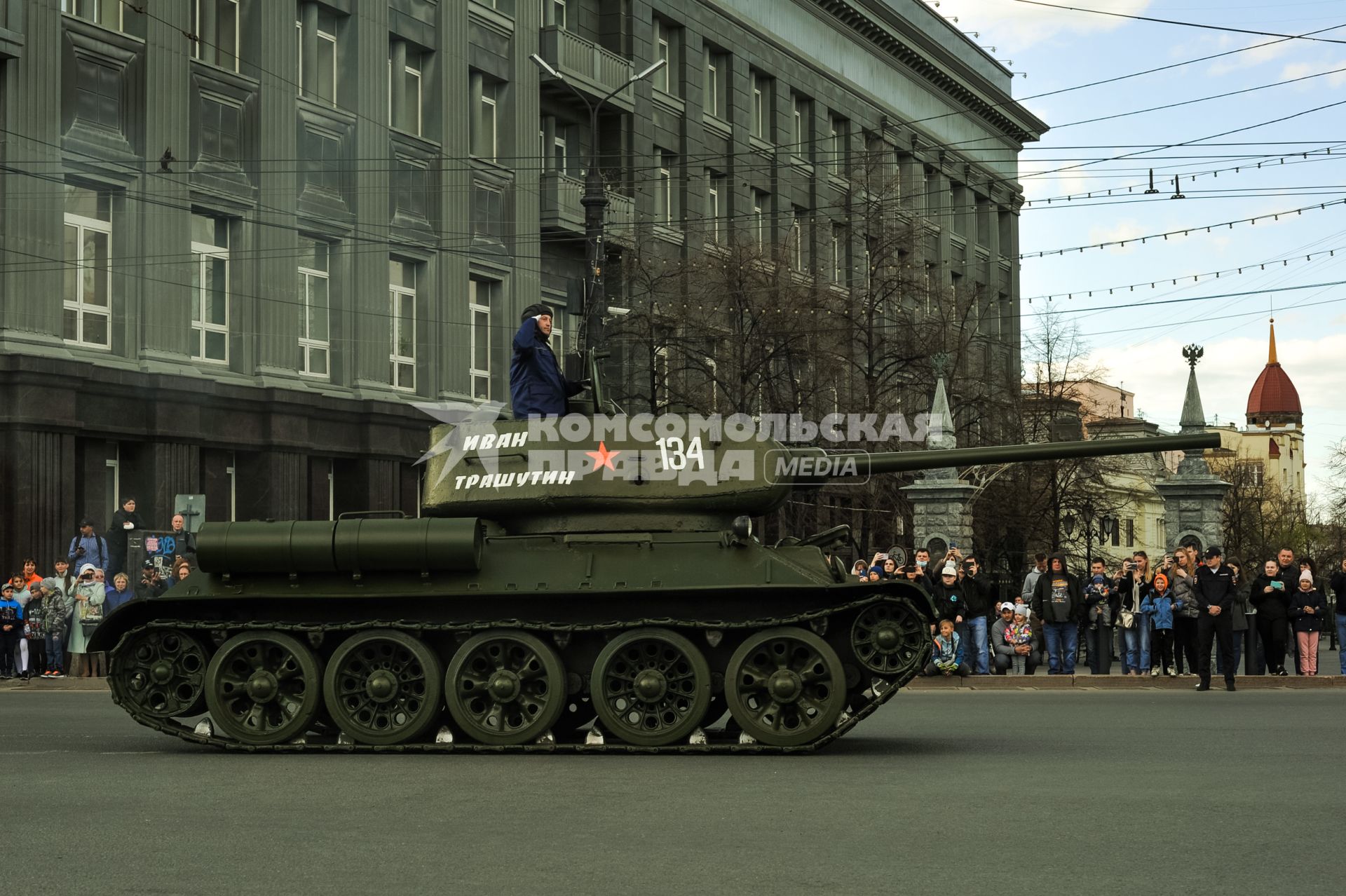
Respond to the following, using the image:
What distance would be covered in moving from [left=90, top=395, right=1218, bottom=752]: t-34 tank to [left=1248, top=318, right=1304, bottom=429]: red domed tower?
131 meters

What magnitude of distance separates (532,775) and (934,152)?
160 ft

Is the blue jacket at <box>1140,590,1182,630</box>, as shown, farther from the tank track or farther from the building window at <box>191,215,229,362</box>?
the building window at <box>191,215,229,362</box>

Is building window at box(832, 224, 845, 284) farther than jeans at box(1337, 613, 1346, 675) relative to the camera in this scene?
Yes

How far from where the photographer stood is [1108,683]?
2141 cm

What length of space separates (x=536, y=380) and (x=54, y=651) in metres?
11.6

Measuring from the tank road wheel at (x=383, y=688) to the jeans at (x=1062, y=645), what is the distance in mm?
10790

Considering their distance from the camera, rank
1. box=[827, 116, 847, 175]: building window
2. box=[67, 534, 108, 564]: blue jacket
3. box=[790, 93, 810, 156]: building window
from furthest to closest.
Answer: box=[827, 116, 847, 175]: building window, box=[790, 93, 810, 156]: building window, box=[67, 534, 108, 564]: blue jacket

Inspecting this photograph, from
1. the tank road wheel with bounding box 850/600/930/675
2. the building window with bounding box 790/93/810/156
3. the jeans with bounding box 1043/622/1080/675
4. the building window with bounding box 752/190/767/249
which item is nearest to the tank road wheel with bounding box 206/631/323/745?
the tank road wheel with bounding box 850/600/930/675

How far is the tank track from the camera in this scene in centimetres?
1311

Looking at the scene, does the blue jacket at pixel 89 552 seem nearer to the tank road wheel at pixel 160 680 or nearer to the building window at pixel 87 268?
the building window at pixel 87 268

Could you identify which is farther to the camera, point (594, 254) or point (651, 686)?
point (594, 254)

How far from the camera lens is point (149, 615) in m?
13.9

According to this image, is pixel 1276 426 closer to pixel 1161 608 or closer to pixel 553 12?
pixel 553 12

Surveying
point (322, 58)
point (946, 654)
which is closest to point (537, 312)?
point (946, 654)
